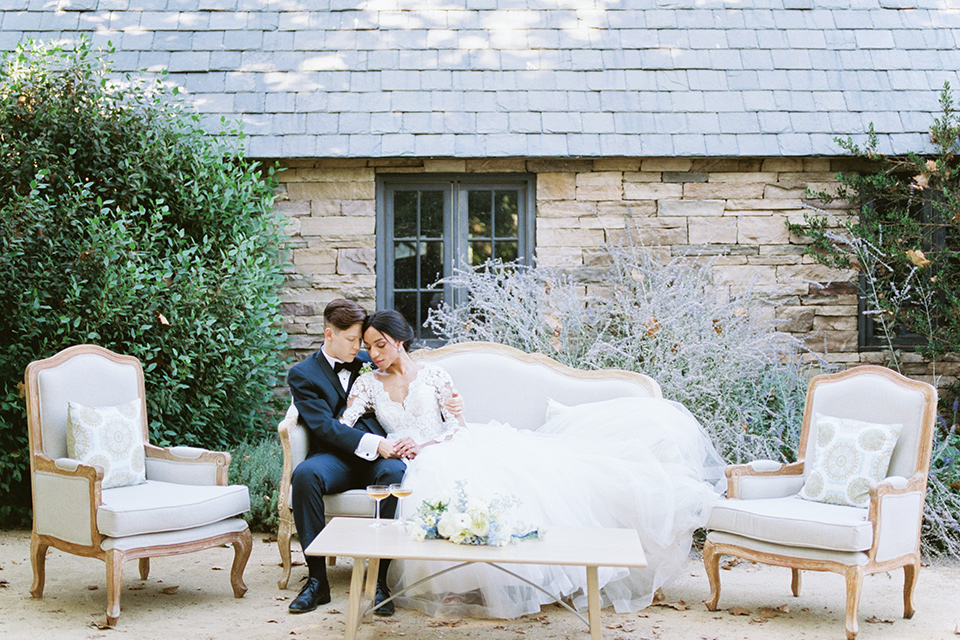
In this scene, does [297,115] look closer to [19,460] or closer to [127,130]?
[127,130]

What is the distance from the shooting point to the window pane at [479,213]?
7.22m

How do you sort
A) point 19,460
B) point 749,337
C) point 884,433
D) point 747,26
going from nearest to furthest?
point 884,433 < point 19,460 < point 749,337 < point 747,26

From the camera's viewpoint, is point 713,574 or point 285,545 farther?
point 285,545

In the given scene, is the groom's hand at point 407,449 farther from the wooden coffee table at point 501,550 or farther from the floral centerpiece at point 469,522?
the floral centerpiece at point 469,522

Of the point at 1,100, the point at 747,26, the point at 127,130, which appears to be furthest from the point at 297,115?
the point at 747,26

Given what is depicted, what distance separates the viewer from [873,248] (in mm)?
6809

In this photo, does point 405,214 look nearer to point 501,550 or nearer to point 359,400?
point 359,400

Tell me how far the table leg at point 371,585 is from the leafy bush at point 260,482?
1.77 meters

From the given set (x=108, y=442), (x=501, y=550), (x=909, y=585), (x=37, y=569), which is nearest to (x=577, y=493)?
(x=501, y=550)

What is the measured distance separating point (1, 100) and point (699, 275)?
16.6 feet

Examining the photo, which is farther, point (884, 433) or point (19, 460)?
point (19, 460)

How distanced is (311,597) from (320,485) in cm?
54

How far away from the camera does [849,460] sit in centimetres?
457

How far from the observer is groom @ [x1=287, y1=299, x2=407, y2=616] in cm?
441
